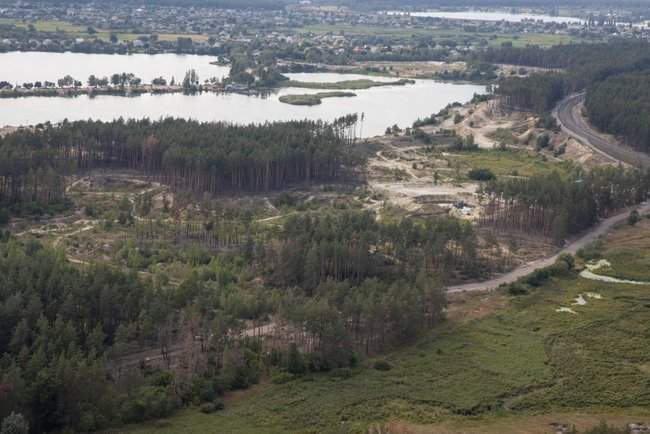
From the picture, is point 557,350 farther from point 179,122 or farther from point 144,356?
point 179,122

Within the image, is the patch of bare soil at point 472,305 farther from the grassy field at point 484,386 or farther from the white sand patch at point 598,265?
the white sand patch at point 598,265

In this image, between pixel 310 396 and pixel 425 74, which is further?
pixel 425 74

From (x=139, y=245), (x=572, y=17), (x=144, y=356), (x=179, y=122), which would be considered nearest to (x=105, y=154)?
(x=179, y=122)

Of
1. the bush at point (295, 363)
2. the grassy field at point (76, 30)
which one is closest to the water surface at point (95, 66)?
the grassy field at point (76, 30)

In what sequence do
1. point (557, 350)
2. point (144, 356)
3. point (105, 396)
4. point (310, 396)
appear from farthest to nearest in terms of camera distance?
point (557, 350)
point (144, 356)
point (310, 396)
point (105, 396)

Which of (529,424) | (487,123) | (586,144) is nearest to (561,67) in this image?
(487,123)
